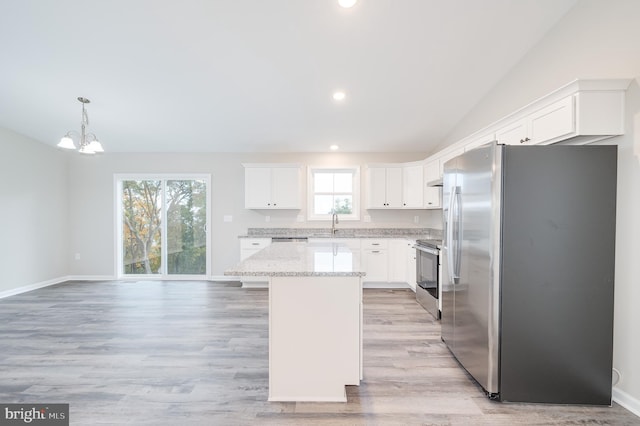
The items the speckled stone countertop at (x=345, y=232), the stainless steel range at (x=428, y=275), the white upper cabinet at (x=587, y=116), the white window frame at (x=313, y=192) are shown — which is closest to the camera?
the white upper cabinet at (x=587, y=116)

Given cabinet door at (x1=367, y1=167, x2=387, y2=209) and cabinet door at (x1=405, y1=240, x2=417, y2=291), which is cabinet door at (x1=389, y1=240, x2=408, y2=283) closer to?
cabinet door at (x1=405, y1=240, x2=417, y2=291)

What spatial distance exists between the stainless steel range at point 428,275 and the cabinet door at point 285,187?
2.25m

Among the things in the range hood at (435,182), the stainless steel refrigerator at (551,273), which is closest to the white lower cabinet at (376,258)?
the range hood at (435,182)

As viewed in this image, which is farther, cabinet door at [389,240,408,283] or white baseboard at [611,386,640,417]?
cabinet door at [389,240,408,283]

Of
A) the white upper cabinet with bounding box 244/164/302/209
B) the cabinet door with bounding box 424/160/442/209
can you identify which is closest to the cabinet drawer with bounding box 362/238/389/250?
the cabinet door with bounding box 424/160/442/209

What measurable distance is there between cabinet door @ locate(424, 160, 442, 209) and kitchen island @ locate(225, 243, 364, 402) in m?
3.13

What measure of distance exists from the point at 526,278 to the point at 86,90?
4.95m

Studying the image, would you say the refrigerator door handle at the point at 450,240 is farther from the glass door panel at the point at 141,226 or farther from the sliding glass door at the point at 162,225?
the glass door panel at the point at 141,226

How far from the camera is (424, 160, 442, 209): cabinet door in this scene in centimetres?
443

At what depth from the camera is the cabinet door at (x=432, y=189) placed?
4.43m

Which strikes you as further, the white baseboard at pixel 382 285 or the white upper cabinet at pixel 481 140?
the white baseboard at pixel 382 285

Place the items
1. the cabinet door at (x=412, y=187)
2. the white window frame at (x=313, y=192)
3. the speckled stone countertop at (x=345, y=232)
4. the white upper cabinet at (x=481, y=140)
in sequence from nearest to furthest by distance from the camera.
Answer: the white upper cabinet at (x=481, y=140) → the cabinet door at (x=412, y=187) → the speckled stone countertop at (x=345, y=232) → the white window frame at (x=313, y=192)

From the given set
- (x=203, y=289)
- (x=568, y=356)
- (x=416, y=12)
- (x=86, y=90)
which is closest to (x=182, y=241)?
(x=203, y=289)

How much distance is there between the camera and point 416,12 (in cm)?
249
